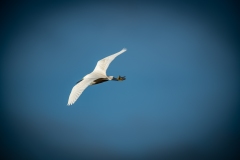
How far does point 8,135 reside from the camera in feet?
7.48

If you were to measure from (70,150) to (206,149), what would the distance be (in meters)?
1.37

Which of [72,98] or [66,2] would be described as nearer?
[72,98]

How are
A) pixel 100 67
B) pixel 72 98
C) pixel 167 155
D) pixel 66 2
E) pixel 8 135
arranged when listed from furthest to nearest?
pixel 167 155 < pixel 8 135 < pixel 66 2 < pixel 100 67 < pixel 72 98

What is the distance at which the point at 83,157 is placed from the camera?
240cm

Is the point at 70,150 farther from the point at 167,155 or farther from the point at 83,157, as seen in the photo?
the point at 167,155

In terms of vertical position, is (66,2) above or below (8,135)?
above

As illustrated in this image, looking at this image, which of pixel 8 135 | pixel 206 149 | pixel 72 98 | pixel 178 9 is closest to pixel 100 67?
pixel 72 98

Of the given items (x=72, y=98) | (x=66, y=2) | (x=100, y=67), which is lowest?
(x=72, y=98)

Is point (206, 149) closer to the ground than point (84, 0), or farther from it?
closer to the ground

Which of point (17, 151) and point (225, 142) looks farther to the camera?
point (225, 142)

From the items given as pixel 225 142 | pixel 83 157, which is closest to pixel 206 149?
pixel 225 142

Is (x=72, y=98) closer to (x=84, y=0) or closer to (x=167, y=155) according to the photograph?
(x=84, y=0)

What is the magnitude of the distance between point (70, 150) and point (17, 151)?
0.49m

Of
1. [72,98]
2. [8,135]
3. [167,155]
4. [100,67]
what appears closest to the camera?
[72,98]
